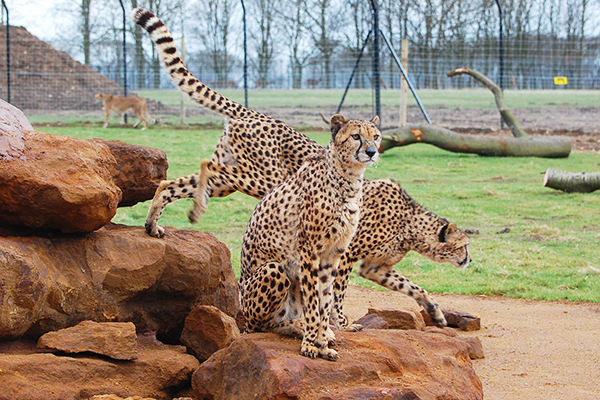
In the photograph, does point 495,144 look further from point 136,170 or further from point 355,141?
point 355,141

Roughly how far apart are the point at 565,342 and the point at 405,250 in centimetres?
135

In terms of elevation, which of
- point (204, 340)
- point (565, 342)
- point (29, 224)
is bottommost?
point (565, 342)

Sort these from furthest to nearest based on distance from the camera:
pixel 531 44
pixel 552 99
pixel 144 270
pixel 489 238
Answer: pixel 531 44
pixel 552 99
pixel 489 238
pixel 144 270

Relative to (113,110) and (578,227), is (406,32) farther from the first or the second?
(578,227)

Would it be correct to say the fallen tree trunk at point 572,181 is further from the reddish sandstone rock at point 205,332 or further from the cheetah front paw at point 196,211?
the reddish sandstone rock at point 205,332

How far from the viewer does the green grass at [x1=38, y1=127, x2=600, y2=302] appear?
673cm

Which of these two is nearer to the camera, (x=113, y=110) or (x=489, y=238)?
(x=489, y=238)

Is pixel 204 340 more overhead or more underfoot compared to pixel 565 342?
more overhead

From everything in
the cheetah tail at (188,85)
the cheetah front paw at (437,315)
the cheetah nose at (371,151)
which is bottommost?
the cheetah front paw at (437,315)

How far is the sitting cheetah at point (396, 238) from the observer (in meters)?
5.18

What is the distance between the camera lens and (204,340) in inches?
153

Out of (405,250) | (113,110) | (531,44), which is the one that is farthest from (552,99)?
(405,250)

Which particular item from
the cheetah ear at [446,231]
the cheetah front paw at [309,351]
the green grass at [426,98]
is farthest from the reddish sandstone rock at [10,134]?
the green grass at [426,98]

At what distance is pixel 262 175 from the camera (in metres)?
4.95
